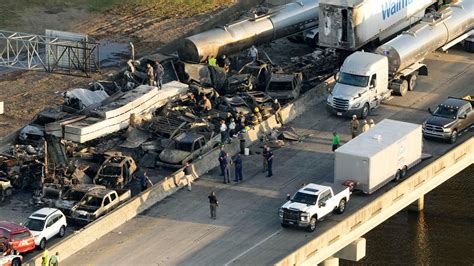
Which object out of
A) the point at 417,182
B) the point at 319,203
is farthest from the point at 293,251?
the point at 417,182

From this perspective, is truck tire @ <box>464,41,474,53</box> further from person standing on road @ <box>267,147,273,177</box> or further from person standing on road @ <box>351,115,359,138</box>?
person standing on road @ <box>267,147,273,177</box>

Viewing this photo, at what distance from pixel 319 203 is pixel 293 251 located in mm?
3634

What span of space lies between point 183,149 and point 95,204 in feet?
23.4

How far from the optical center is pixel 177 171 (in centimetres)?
7575

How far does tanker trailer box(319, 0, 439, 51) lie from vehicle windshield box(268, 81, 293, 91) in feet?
17.2

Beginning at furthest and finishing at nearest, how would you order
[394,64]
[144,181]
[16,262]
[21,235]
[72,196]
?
[394,64] → [144,181] → [72,196] → [21,235] → [16,262]

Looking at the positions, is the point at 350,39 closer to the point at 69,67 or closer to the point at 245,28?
the point at 245,28

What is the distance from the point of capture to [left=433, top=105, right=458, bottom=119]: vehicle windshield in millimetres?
80438

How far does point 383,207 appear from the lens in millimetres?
72250

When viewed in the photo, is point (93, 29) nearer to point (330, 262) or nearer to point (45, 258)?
point (330, 262)

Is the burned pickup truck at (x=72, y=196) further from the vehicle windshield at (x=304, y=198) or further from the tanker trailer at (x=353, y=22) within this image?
the tanker trailer at (x=353, y=22)

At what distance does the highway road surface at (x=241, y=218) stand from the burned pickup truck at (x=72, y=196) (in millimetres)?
2333

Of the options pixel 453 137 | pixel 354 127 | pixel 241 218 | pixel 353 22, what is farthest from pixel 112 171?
pixel 353 22

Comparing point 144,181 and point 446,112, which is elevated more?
point 446,112
